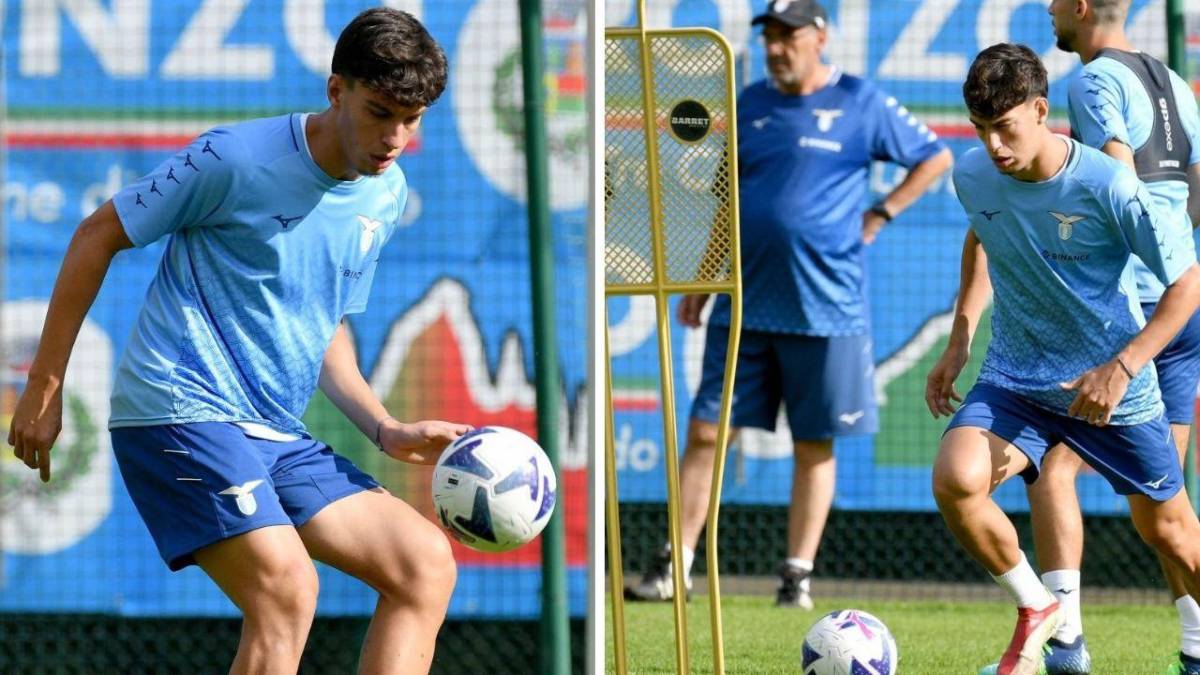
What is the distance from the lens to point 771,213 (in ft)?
24.2

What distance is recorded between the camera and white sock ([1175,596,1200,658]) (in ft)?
18.1

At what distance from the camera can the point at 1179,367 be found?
5.75 meters

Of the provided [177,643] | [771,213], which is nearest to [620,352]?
[771,213]

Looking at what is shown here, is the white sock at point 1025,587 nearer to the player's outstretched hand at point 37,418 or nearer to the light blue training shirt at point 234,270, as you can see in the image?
the light blue training shirt at point 234,270

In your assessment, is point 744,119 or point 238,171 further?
point 744,119

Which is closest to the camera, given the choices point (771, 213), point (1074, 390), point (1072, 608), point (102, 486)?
point (1074, 390)

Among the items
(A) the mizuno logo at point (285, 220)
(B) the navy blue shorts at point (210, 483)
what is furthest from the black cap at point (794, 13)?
(B) the navy blue shorts at point (210, 483)

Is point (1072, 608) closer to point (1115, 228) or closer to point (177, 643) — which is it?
point (1115, 228)

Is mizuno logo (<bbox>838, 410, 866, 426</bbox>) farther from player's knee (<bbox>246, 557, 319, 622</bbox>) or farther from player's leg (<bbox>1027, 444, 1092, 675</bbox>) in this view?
player's knee (<bbox>246, 557, 319, 622</bbox>)

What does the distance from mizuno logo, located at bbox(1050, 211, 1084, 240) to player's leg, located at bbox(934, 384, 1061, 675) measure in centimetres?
51

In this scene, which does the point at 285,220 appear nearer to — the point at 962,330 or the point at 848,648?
the point at 848,648

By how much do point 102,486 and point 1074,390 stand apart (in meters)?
4.62

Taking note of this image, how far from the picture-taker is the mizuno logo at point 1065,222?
504cm

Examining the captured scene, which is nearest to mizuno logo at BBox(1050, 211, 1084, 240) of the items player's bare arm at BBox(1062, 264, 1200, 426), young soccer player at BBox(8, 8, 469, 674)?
player's bare arm at BBox(1062, 264, 1200, 426)
